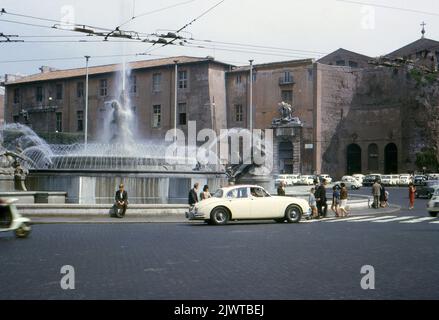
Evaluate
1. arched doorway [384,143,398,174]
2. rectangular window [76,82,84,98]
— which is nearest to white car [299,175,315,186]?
arched doorway [384,143,398,174]

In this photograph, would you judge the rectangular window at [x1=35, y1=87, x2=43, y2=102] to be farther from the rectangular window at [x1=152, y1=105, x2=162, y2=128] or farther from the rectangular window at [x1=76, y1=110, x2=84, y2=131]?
the rectangular window at [x1=152, y1=105, x2=162, y2=128]

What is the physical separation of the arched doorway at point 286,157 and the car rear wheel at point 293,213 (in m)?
43.6

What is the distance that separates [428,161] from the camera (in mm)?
60469

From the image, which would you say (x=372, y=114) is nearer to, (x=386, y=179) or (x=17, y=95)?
(x=386, y=179)

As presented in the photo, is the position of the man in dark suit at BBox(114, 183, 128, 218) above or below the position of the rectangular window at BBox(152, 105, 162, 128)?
below

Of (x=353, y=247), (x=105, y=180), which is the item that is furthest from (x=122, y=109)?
(x=353, y=247)

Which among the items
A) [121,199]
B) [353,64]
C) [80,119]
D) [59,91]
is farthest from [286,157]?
[121,199]

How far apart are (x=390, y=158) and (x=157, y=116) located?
2664 centimetres

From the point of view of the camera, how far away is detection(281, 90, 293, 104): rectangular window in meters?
63.2

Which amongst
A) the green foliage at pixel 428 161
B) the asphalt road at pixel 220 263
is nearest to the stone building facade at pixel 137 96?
the green foliage at pixel 428 161

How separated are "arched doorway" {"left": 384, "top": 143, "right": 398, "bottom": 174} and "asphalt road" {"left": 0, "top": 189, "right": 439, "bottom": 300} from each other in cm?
4844

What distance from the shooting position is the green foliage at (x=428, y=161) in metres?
60.5

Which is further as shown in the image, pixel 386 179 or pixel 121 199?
pixel 386 179

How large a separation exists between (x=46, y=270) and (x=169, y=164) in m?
19.2
